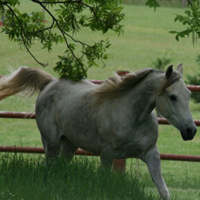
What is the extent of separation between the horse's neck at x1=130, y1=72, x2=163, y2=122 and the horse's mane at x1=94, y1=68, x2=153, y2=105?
78 mm

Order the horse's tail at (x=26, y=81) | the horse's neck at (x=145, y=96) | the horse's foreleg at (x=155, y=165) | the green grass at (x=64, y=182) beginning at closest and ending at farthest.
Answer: the green grass at (x=64, y=182) < the horse's neck at (x=145, y=96) < the horse's foreleg at (x=155, y=165) < the horse's tail at (x=26, y=81)

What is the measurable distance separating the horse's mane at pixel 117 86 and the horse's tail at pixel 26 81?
1.03 metres

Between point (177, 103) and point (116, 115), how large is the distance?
0.77 m

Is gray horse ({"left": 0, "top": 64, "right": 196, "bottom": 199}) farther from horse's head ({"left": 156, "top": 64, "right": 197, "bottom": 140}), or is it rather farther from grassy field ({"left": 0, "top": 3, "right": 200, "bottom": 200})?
grassy field ({"left": 0, "top": 3, "right": 200, "bottom": 200})

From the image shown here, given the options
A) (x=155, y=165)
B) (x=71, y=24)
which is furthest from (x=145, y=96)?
(x=71, y=24)

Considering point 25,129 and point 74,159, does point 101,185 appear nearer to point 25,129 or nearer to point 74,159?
point 74,159

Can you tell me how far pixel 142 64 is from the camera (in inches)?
1255

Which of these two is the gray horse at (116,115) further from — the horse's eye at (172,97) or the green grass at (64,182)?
the green grass at (64,182)

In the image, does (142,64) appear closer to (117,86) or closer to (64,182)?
(117,86)

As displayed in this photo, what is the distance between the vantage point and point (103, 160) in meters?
6.69

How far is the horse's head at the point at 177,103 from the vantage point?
19.8 ft

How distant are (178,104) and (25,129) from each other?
14.7m

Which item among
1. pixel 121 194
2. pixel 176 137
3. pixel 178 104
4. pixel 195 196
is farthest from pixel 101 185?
pixel 176 137

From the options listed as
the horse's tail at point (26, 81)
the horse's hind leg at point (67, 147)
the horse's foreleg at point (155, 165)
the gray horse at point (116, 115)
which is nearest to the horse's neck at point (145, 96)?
the gray horse at point (116, 115)
